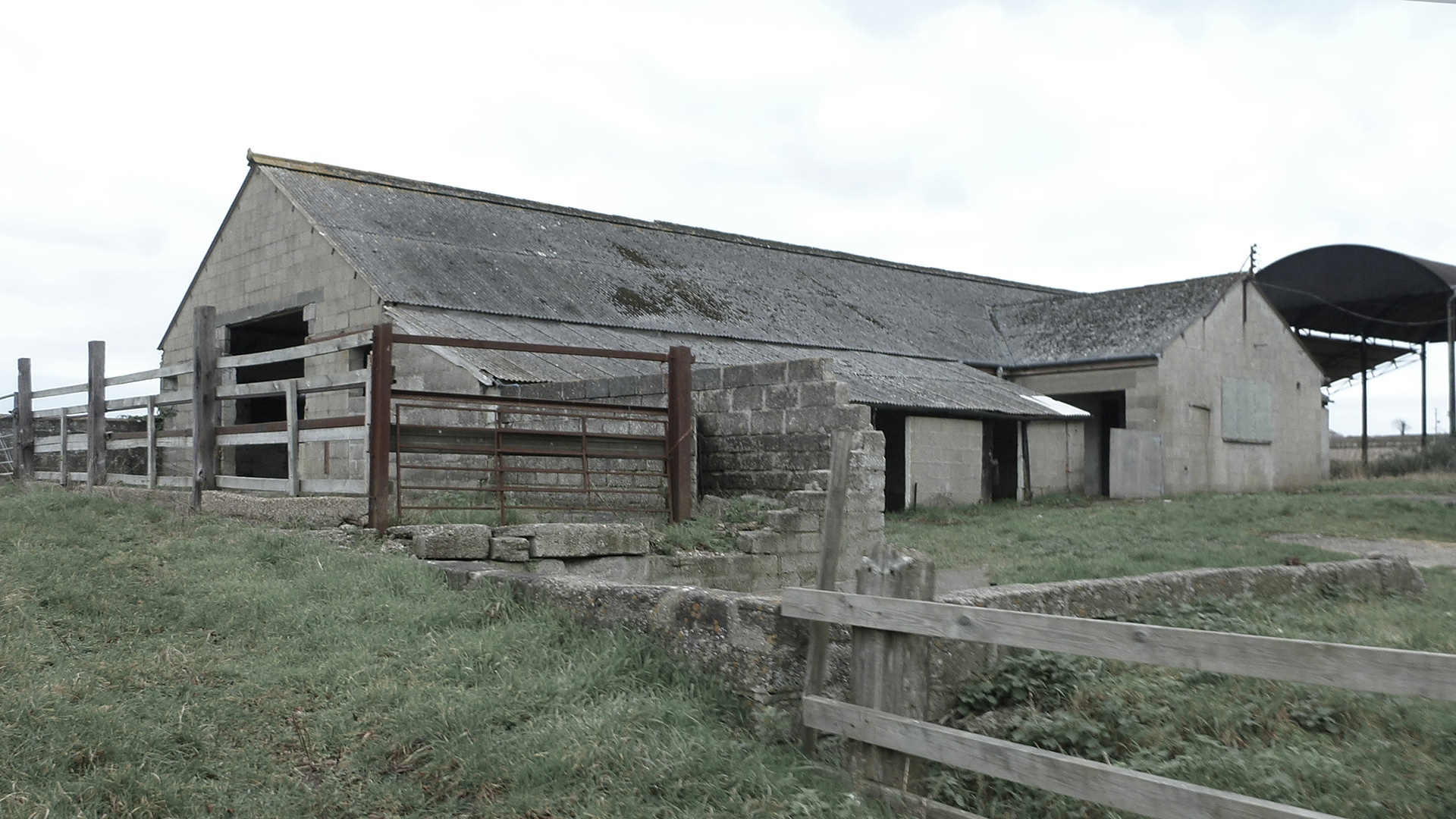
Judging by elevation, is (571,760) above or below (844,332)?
below

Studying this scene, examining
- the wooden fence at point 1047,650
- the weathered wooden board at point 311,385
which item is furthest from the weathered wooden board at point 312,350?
the wooden fence at point 1047,650

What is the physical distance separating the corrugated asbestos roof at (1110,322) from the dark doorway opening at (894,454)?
5.82 m

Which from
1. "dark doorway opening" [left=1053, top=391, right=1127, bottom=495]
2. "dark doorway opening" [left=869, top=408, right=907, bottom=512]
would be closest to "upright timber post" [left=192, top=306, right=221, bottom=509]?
"dark doorway opening" [left=869, top=408, right=907, bottom=512]

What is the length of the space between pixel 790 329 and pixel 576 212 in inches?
228

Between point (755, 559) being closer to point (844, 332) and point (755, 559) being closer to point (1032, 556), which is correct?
point (1032, 556)

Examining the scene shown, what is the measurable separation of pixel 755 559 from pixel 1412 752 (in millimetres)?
5559

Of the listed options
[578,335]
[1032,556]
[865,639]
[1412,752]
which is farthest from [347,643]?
[578,335]

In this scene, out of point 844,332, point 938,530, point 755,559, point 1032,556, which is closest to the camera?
point 755,559

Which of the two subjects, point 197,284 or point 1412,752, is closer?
point 1412,752

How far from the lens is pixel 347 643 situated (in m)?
5.56

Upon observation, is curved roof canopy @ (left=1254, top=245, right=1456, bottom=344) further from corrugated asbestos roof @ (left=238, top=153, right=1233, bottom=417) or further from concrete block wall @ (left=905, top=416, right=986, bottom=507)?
concrete block wall @ (left=905, top=416, right=986, bottom=507)

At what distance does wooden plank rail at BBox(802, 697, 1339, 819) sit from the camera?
3.25 m

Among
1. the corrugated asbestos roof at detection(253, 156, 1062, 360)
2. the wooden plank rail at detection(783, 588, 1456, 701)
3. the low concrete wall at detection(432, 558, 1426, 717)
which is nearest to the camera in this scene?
the wooden plank rail at detection(783, 588, 1456, 701)

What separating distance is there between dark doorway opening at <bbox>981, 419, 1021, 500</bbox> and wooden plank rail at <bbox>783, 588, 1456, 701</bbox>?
63.5 ft
